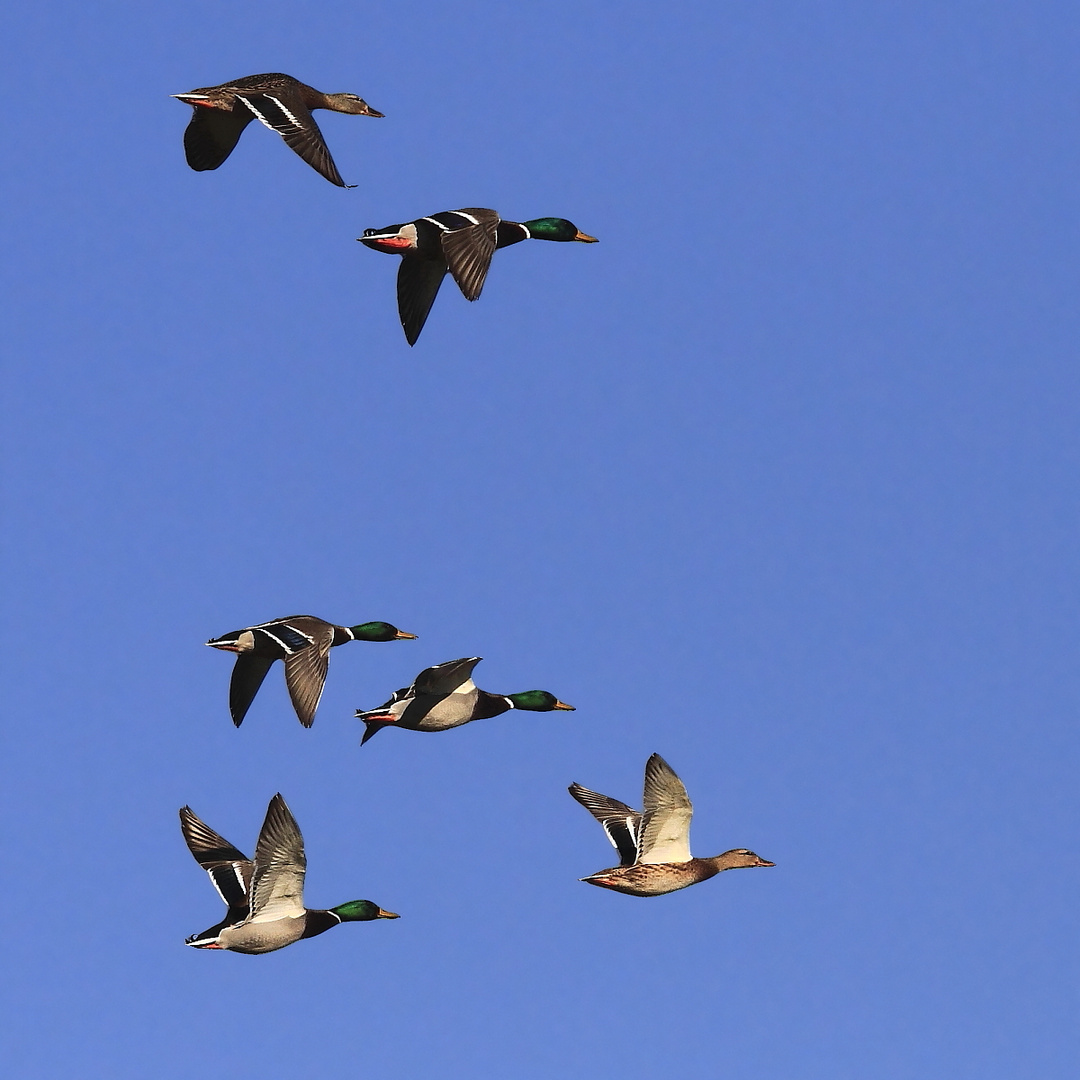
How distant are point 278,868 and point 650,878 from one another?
23.7 ft

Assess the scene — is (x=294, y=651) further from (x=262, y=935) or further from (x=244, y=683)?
(x=262, y=935)

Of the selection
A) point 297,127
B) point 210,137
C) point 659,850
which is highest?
point 210,137

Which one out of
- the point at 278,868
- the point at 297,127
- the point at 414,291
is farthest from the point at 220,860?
the point at 297,127

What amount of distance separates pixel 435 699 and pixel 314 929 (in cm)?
445

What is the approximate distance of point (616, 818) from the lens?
41.7 m

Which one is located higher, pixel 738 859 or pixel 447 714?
pixel 447 714

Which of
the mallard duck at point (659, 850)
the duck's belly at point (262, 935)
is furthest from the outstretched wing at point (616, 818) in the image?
the duck's belly at point (262, 935)

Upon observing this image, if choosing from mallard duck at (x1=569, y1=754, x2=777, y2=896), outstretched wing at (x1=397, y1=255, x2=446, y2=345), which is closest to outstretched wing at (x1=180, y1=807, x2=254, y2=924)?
mallard duck at (x1=569, y1=754, x2=777, y2=896)

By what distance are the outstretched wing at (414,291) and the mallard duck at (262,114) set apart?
304cm

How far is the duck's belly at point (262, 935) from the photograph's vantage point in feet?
118

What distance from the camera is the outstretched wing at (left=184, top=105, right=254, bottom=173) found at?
3822 cm

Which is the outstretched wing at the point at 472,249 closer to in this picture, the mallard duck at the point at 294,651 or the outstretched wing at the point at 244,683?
the mallard duck at the point at 294,651

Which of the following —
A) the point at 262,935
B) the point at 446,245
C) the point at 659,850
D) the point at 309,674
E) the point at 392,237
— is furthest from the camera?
the point at 659,850

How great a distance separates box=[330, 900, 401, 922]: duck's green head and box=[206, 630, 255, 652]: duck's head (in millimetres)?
4634
